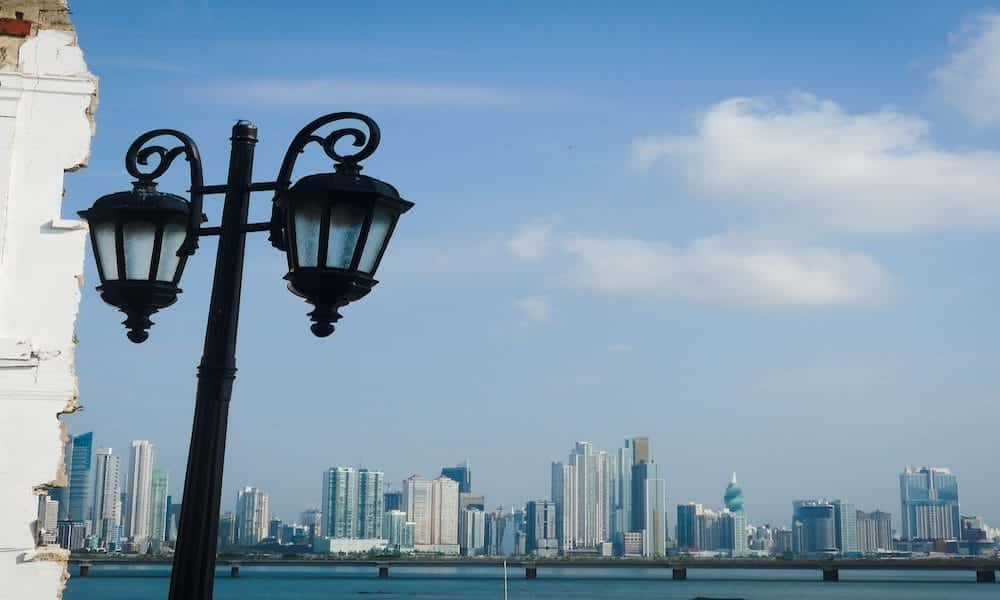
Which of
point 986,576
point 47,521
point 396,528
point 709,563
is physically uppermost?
point 47,521

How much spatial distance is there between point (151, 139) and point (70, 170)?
11.8 inches

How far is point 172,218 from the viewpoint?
4.01 metres

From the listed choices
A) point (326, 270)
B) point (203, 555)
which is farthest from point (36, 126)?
point (203, 555)

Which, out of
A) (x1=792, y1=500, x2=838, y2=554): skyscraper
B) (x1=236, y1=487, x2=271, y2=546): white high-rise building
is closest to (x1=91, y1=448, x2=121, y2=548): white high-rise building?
(x1=236, y1=487, x2=271, y2=546): white high-rise building

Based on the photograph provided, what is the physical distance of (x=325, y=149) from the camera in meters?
3.72

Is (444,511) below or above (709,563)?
above

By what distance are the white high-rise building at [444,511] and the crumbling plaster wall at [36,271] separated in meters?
167

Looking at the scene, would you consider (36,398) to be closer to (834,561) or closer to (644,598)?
(644,598)

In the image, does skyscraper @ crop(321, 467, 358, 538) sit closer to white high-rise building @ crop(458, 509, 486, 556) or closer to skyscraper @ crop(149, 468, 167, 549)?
white high-rise building @ crop(458, 509, 486, 556)

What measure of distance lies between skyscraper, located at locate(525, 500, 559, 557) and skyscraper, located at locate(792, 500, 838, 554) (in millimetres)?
40273

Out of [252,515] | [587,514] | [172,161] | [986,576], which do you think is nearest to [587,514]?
[587,514]

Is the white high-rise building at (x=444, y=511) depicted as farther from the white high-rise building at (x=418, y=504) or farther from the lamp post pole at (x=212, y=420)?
the lamp post pole at (x=212, y=420)

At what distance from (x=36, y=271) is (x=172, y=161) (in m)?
0.60

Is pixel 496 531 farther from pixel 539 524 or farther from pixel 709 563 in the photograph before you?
pixel 709 563
